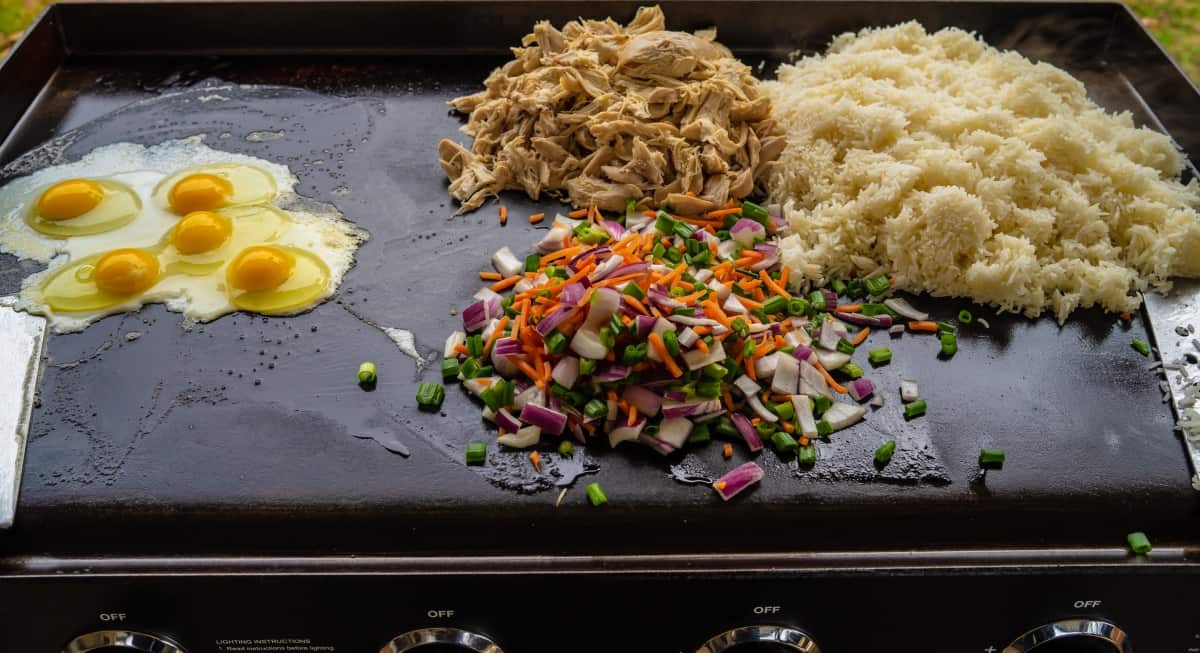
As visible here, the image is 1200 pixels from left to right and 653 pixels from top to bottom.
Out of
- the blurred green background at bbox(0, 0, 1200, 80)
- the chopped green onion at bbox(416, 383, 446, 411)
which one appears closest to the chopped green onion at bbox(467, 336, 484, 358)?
the chopped green onion at bbox(416, 383, 446, 411)

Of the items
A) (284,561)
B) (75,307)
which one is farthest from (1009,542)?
(75,307)

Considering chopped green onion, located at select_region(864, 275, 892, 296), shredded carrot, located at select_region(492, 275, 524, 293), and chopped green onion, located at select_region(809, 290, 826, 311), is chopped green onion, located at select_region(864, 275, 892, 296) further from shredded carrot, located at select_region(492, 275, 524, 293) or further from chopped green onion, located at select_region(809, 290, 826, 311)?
shredded carrot, located at select_region(492, 275, 524, 293)

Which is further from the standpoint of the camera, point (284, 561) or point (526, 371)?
point (526, 371)

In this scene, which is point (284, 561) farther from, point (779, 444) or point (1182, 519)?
point (1182, 519)

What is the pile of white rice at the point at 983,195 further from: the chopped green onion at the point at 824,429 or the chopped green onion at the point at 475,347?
the chopped green onion at the point at 475,347

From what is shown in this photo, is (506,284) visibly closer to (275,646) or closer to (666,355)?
(666,355)

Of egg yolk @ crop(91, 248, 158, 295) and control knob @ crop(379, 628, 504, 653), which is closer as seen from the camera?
control knob @ crop(379, 628, 504, 653)
